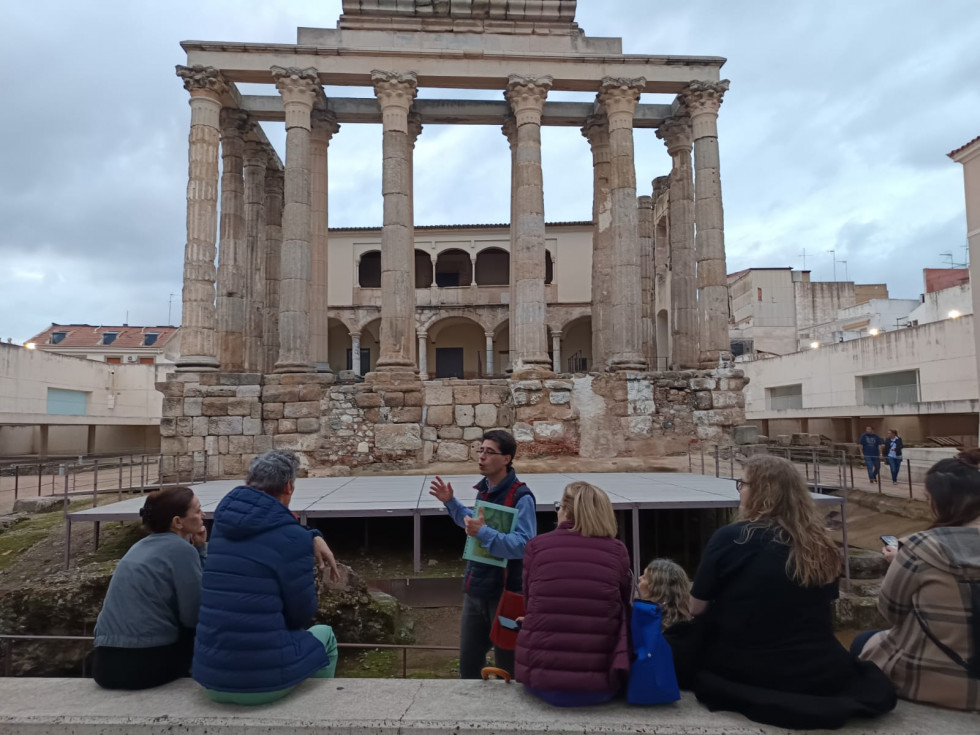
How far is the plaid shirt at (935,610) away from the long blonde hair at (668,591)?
40.2 inches

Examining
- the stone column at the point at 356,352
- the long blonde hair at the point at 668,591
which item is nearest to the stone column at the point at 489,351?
the stone column at the point at 356,352

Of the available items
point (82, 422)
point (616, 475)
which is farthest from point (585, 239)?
point (82, 422)

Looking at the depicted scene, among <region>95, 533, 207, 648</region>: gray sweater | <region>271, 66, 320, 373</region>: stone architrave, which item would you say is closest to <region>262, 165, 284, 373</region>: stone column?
<region>271, 66, 320, 373</region>: stone architrave

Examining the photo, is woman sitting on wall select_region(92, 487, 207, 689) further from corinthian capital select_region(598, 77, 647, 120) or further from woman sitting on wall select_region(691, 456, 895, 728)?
corinthian capital select_region(598, 77, 647, 120)

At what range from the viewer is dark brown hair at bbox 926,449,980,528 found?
289cm

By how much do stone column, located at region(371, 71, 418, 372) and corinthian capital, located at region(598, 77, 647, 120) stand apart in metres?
4.43

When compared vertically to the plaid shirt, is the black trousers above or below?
Answer: below

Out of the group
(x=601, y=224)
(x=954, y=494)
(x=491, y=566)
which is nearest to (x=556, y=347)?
(x=601, y=224)

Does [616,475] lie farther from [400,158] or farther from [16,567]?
[16,567]

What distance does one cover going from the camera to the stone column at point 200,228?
14570 mm

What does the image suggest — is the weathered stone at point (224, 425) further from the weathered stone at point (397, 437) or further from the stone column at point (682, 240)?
the stone column at point (682, 240)

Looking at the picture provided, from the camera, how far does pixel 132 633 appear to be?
3.12 m

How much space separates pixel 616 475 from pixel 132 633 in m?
10.5

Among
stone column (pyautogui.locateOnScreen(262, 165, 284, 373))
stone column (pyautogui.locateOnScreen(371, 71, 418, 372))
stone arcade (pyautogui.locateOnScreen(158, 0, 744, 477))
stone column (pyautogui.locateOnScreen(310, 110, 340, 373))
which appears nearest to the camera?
stone arcade (pyautogui.locateOnScreen(158, 0, 744, 477))
